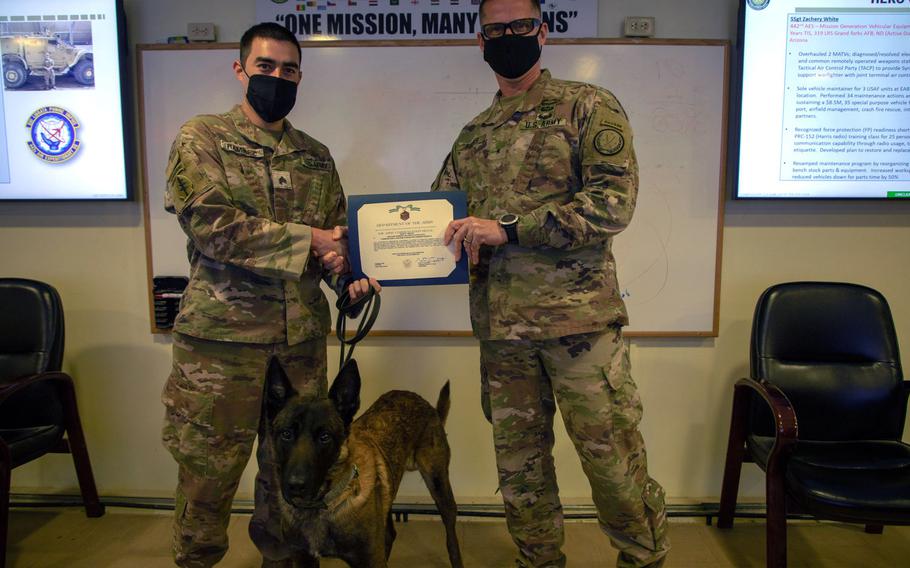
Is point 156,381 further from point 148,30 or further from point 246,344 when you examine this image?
point 148,30

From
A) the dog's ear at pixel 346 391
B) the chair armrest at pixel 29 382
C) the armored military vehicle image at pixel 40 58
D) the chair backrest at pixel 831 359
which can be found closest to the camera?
the dog's ear at pixel 346 391

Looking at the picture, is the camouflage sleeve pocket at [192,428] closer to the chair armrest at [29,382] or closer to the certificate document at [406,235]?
the certificate document at [406,235]

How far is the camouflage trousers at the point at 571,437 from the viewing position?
1.79 m

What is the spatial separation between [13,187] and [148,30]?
3.17ft

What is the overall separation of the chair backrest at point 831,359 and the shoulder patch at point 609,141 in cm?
118

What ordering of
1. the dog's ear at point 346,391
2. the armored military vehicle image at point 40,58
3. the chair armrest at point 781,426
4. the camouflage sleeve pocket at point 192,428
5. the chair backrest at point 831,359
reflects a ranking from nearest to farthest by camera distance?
the dog's ear at point 346,391
the camouflage sleeve pocket at point 192,428
the chair armrest at point 781,426
the chair backrest at point 831,359
the armored military vehicle image at point 40,58

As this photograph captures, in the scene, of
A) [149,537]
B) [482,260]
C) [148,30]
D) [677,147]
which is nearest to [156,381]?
[149,537]

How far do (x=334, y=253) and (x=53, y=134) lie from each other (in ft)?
5.71

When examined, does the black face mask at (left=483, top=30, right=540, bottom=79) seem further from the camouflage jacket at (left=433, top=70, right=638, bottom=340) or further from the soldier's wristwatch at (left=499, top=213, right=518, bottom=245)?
the soldier's wristwatch at (left=499, top=213, right=518, bottom=245)

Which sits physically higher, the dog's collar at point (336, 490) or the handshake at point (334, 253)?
the handshake at point (334, 253)

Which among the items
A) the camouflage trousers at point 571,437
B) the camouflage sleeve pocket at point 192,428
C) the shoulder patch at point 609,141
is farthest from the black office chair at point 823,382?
the camouflage sleeve pocket at point 192,428

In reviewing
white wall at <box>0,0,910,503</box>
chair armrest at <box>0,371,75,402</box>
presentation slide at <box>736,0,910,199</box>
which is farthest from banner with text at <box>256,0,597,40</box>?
chair armrest at <box>0,371,75,402</box>

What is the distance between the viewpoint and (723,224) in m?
2.58

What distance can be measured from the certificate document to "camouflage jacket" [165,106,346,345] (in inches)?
6.8
